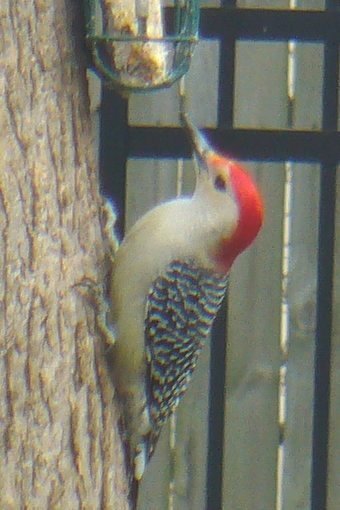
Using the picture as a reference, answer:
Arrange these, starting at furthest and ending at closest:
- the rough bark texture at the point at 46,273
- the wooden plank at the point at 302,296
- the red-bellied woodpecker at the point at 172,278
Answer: the wooden plank at the point at 302,296 < the red-bellied woodpecker at the point at 172,278 < the rough bark texture at the point at 46,273

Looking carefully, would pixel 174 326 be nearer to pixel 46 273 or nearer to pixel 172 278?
pixel 172 278

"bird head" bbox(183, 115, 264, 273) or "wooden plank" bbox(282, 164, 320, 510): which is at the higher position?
"bird head" bbox(183, 115, 264, 273)

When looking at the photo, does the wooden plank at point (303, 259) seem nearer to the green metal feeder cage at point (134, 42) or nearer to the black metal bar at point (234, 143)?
the black metal bar at point (234, 143)

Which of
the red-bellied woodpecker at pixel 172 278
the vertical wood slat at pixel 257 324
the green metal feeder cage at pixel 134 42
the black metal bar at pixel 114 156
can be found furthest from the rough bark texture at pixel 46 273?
the vertical wood slat at pixel 257 324

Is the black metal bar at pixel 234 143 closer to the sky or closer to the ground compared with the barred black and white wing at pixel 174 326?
closer to the sky

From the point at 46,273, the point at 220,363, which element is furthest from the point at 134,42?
the point at 220,363

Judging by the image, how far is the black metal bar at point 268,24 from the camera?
13.8 feet

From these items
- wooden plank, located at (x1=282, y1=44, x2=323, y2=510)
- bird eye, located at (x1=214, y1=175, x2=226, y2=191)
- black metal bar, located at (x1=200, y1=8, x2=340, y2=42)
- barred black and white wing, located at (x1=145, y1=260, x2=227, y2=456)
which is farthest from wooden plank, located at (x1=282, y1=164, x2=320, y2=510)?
bird eye, located at (x1=214, y1=175, x2=226, y2=191)

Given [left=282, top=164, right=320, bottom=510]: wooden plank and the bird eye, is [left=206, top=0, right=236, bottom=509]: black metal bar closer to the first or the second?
[left=282, top=164, right=320, bottom=510]: wooden plank

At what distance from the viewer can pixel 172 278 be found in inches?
133

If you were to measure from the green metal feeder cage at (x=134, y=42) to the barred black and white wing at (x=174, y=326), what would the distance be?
534 mm

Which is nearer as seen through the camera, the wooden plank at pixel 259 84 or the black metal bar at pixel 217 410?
the wooden plank at pixel 259 84

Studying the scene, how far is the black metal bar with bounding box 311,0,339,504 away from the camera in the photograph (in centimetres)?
430

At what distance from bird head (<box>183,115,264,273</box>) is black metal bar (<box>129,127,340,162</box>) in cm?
80
